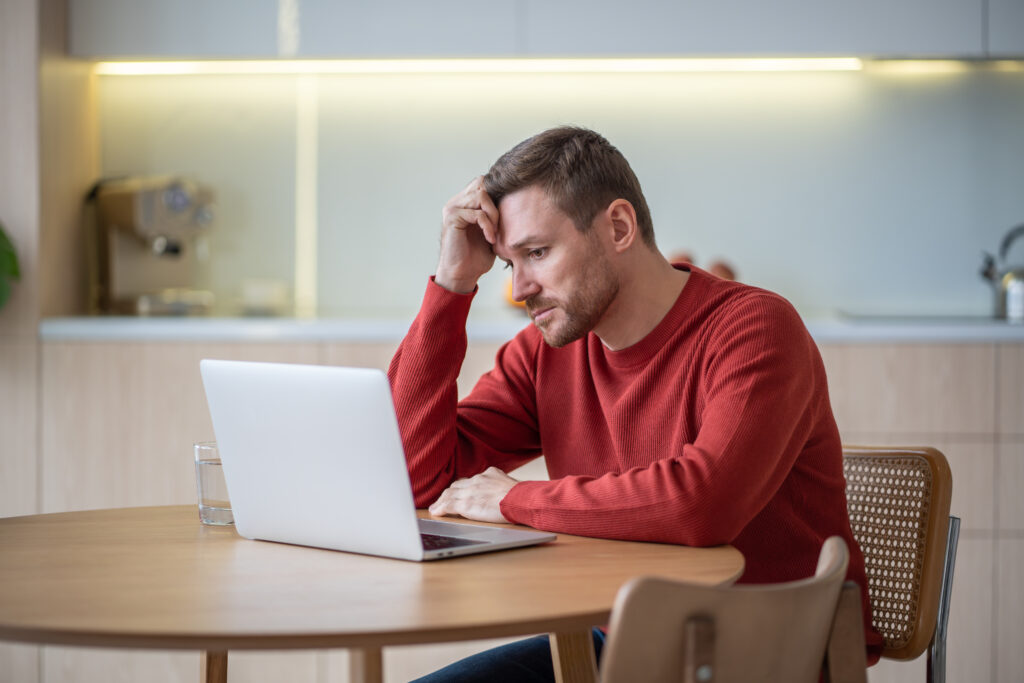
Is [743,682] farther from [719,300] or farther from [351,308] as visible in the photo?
[351,308]

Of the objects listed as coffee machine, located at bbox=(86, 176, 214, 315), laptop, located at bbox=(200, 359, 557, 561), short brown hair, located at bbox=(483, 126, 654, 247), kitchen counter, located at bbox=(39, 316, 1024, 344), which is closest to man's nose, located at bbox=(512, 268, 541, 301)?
short brown hair, located at bbox=(483, 126, 654, 247)

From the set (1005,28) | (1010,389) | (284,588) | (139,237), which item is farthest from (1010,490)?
(139,237)

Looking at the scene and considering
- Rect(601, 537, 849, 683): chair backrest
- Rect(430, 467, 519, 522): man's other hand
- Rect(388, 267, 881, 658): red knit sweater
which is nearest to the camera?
Rect(601, 537, 849, 683): chair backrest

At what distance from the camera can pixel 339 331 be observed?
110 inches

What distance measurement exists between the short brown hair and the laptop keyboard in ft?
1.73

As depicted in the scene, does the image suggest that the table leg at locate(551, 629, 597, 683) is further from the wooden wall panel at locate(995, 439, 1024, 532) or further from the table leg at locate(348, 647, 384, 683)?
the wooden wall panel at locate(995, 439, 1024, 532)

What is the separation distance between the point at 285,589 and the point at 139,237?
98.5 inches

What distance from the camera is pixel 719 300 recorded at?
1475mm

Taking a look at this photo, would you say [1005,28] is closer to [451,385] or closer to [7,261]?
[451,385]

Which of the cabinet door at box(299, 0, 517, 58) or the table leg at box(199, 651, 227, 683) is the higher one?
the cabinet door at box(299, 0, 517, 58)

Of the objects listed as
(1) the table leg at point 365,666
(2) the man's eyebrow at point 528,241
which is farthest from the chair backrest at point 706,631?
(2) the man's eyebrow at point 528,241

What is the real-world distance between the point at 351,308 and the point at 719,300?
218cm

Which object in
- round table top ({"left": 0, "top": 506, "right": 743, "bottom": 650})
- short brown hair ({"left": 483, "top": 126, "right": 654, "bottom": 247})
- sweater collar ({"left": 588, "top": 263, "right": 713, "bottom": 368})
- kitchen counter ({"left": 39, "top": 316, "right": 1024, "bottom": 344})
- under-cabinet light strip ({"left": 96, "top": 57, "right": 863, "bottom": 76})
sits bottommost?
round table top ({"left": 0, "top": 506, "right": 743, "bottom": 650})

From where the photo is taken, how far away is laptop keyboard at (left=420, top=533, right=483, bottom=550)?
1136 millimetres
